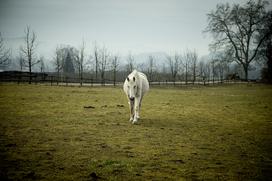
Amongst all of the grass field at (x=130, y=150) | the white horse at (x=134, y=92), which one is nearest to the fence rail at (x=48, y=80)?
the white horse at (x=134, y=92)

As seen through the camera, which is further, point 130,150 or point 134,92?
point 134,92

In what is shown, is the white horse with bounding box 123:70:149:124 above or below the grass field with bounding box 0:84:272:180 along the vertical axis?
above

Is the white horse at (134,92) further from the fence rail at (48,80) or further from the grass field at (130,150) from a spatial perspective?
the fence rail at (48,80)

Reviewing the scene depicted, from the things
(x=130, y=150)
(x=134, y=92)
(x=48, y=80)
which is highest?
(x=48, y=80)

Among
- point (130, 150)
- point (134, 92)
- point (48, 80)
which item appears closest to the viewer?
point (130, 150)

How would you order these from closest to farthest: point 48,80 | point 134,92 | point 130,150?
point 130,150, point 134,92, point 48,80

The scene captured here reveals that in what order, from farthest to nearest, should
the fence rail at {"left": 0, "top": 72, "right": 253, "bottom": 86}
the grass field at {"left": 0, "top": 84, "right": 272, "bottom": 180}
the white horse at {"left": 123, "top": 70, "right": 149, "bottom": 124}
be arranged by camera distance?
the fence rail at {"left": 0, "top": 72, "right": 253, "bottom": 86}, the white horse at {"left": 123, "top": 70, "right": 149, "bottom": 124}, the grass field at {"left": 0, "top": 84, "right": 272, "bottom": 180}

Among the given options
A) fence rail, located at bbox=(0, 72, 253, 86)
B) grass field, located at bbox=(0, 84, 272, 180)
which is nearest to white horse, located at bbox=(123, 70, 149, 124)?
grass field, located at bbox=(0, 84, 272, 180)

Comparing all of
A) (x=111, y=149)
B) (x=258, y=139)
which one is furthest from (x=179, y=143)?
(x=258, y=139)

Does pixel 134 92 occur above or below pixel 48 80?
below

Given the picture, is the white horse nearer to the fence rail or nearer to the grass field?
the grass field

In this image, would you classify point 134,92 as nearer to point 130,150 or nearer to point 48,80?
point 130,150

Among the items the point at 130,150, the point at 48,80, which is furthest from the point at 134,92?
the point at 48,80

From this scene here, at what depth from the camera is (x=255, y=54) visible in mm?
51219
